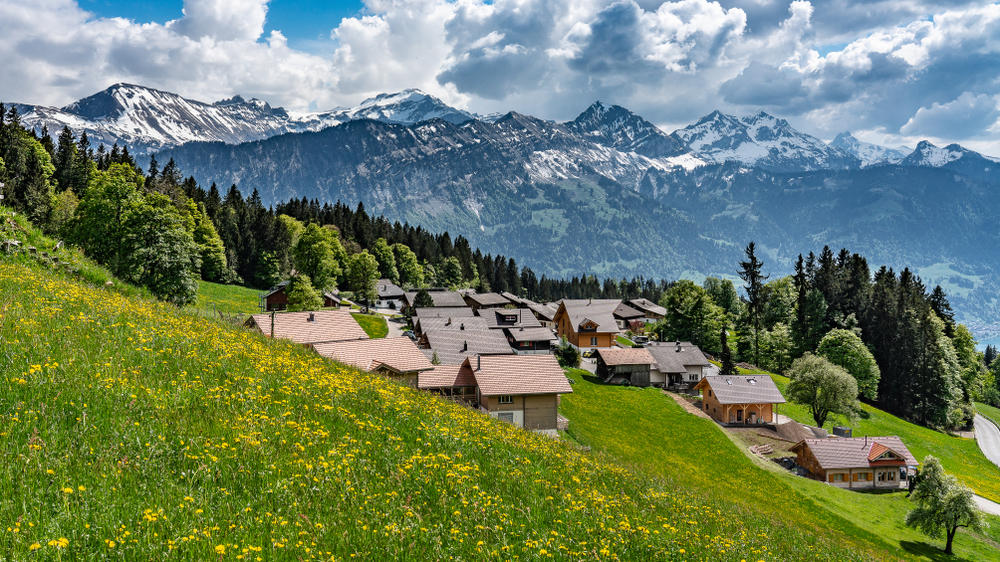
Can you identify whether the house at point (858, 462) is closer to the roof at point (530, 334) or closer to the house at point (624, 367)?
the house at point (624, 367)

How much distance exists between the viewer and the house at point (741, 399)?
69.8 meters

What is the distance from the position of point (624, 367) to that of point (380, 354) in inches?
1794

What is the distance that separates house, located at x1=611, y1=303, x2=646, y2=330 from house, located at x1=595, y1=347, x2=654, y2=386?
183ft

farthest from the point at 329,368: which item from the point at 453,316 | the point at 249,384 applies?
the point at 453,316

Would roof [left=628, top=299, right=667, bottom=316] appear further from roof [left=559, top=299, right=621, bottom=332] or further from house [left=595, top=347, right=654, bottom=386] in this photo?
house [left=595, top=347, right=654, bottom=386]

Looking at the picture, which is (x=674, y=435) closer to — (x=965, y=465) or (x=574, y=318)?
(x=965, y=465)

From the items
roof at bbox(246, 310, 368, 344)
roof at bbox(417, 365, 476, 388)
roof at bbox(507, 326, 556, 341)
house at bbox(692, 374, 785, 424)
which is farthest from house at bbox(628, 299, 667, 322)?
roof at bbox(246, 310, 368, 344)

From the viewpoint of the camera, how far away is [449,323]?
81.1 m

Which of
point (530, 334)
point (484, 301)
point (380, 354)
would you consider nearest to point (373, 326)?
point (530, 334)

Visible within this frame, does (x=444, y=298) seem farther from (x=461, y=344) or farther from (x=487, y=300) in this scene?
(x=461, y=344)

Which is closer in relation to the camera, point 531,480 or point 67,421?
point 67,421

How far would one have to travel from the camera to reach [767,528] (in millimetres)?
19109

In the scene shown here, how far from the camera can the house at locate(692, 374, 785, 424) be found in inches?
2749

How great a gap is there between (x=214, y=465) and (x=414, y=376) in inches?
1521
